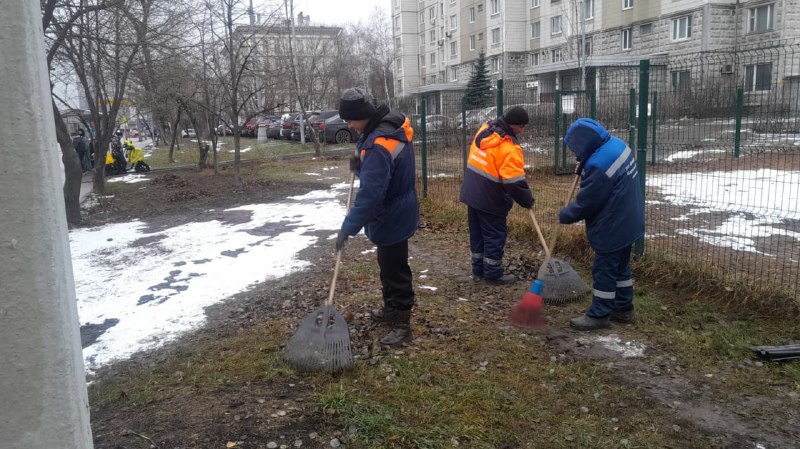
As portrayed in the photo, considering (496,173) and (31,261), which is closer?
(31,261)

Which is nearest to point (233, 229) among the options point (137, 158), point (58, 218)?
point (58, 218)

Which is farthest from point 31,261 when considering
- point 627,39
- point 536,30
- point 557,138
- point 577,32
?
point 536,30

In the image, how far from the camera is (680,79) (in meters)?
6.59

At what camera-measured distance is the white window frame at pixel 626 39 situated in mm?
35656

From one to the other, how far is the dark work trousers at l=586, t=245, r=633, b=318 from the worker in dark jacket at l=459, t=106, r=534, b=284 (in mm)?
1158

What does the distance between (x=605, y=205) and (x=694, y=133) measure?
11.8ft

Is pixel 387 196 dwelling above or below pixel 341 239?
above

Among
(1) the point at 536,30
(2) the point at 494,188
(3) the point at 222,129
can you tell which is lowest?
(2) the point at 494,188

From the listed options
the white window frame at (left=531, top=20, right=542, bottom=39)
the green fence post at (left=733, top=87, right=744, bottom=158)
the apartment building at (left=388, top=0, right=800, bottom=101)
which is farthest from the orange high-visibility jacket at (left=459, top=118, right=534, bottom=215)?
the white window frame at (left=531, top=20, right=542, bottom=39)

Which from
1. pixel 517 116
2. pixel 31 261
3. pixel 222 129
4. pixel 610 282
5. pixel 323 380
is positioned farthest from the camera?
pixel 222 129

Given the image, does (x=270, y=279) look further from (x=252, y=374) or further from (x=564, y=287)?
(x=564, y=287)

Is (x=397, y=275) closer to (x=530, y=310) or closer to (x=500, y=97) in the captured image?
(x=530, y=310)

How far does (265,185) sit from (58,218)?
41.7 ft

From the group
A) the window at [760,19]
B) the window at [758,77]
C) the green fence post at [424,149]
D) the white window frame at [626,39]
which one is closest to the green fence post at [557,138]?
the green fence post at [424,149]
